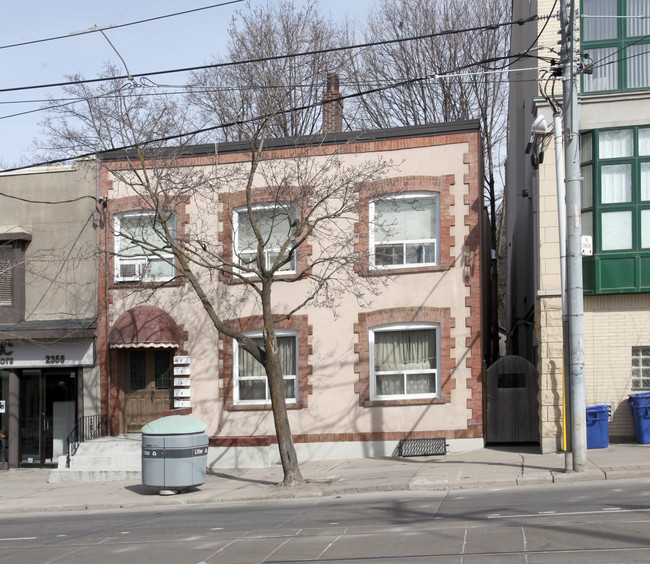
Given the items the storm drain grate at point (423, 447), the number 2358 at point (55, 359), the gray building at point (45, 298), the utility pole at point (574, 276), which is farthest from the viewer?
the gray building at point (45, 298)

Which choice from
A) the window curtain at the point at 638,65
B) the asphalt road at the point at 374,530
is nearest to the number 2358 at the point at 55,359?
the asphalt road at the point at 374,530

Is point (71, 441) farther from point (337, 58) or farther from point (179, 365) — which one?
point (337, 58)

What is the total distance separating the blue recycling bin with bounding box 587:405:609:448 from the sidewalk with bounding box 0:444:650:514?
23 centimetres

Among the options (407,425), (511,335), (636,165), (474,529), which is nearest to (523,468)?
(407,425)

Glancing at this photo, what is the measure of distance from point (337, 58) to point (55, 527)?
22.5 metres

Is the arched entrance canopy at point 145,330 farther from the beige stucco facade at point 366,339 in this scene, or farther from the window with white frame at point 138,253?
the window with white frame at point 138,253

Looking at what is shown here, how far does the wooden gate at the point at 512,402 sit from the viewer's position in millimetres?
18594

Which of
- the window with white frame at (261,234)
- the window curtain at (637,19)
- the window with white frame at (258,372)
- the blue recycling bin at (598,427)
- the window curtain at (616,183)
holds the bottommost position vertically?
the blue recycling bin at (598,427)

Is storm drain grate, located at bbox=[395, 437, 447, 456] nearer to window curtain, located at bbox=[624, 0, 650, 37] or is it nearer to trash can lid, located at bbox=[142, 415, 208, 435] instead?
trash can lid, located at bbox=[142, 415, 208, 435]

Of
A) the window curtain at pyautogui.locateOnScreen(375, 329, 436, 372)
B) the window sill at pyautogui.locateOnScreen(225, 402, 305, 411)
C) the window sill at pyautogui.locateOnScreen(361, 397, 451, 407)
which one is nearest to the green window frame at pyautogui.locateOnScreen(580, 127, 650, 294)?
the window curtain at pyautogui.locateOnScreen(375, 329, 436, 372)

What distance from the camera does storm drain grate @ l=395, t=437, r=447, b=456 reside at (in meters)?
17.8

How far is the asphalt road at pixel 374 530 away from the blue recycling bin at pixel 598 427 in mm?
3139

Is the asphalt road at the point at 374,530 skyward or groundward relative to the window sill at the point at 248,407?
groundward

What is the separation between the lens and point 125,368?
20.6m
